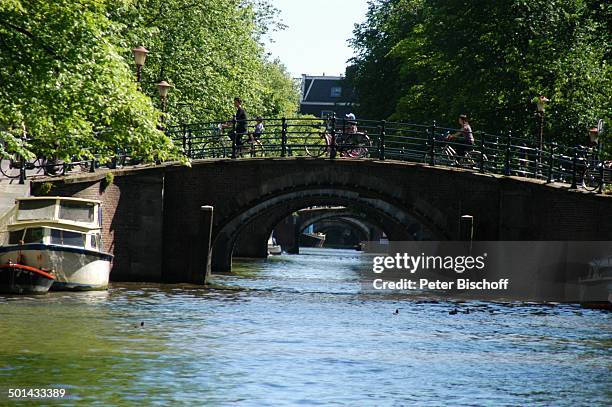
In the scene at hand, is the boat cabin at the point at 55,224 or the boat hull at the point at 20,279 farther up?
the boat cabin at the point at 55,224

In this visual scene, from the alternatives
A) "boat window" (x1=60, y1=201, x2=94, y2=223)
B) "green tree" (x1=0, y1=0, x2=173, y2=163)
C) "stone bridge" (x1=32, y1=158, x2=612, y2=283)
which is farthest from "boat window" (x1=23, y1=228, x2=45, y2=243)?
"stone bridge" (x1=32, y1=158, x2=612, y2=283)

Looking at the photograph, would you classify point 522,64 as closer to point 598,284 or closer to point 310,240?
point 598,284

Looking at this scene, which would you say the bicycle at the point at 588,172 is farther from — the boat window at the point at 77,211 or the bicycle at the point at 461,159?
the boat window at the point at 77,211

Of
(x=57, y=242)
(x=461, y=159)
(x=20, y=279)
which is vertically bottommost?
(x=20, y=279)

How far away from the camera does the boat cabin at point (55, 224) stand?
103 ft

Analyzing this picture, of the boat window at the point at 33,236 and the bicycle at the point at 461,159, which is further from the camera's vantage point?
the bicycle at the point at 461,159

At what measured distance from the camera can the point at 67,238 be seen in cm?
3200

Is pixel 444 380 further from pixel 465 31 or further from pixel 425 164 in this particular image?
pixel 465 31

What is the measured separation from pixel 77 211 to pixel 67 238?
1.33 meters

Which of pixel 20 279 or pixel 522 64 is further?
pixel 522 64

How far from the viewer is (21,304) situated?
27.7 meters

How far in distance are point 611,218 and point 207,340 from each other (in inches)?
553

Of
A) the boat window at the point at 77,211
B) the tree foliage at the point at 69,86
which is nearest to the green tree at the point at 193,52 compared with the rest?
the tree foliage at the point at 69,86

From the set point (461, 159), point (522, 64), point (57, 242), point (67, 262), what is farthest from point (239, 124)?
point (522, 64)
